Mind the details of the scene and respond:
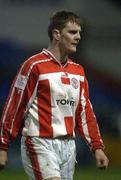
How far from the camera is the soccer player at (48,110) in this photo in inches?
253

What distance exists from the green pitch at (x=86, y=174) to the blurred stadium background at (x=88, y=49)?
0.47 feet

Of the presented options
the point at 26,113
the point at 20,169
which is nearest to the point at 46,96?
the point at 26,113

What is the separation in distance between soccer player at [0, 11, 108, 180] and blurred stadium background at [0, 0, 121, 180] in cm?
582

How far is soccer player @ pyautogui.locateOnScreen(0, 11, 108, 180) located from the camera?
6438 millimetres

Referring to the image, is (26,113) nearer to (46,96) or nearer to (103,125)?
(46,96)

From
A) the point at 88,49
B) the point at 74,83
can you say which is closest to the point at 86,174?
the point at 88,49

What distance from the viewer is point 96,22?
12.9 m

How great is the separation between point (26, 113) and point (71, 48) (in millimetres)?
574

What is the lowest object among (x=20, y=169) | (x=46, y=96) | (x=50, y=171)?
(x=20, y=169)

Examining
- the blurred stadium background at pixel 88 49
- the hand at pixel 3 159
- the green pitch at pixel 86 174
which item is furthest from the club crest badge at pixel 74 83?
the blurred stadium background at pixel 88 49

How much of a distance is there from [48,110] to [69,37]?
57cm

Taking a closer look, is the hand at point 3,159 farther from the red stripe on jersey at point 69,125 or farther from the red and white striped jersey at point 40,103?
the red stripe on jersey at point 69,125

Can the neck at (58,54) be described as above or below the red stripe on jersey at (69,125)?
above

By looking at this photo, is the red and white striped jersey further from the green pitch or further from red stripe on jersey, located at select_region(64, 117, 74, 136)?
the green pitch
